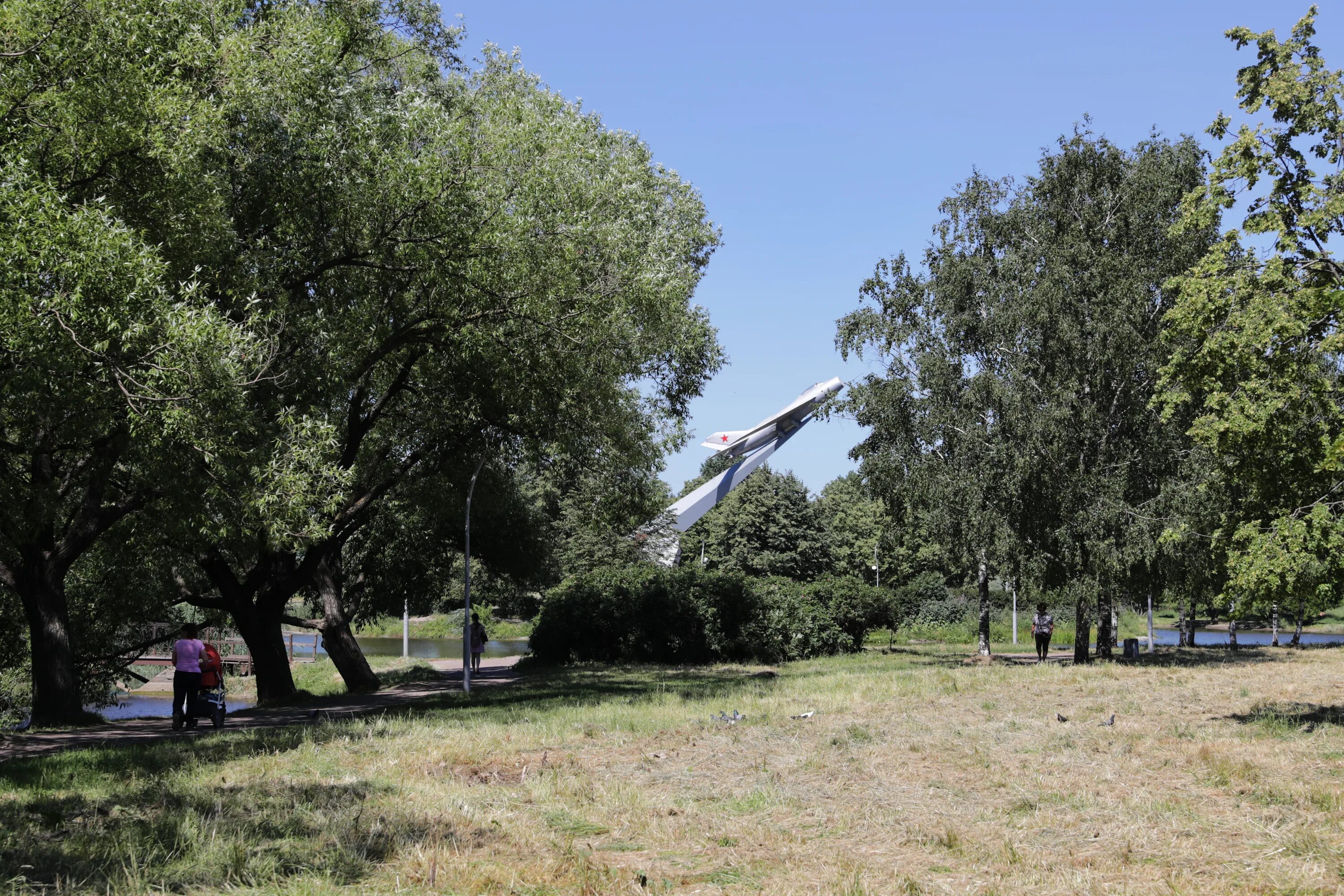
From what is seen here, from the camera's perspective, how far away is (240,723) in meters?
18.1

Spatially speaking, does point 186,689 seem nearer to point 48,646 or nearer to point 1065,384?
point 48,646

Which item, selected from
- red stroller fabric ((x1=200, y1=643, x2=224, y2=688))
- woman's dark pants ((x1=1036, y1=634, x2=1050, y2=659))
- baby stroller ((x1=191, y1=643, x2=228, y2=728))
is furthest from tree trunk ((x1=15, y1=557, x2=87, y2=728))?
woman's dark pants ((x1=1036, y1=634, x2=1050, y2=659))

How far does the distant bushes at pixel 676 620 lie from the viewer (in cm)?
3256

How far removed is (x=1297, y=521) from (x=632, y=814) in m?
9.93

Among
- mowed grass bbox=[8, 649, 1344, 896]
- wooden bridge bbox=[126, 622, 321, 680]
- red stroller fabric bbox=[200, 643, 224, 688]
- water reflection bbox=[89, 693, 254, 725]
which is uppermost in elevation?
red stroller fabric bbox=[200, 643, 224, 688]

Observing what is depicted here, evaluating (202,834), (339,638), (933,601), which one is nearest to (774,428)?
(933,601)

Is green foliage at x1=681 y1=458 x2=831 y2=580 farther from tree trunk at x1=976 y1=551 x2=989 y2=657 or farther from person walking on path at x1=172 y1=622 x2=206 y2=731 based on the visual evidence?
person walking on path at x1=172 y1=622 x2=206 y2=731

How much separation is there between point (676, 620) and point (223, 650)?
1762cm

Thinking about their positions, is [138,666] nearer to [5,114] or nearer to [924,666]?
[924,666]

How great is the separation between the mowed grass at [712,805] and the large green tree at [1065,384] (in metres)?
11.8

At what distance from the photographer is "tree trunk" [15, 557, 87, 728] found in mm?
17641

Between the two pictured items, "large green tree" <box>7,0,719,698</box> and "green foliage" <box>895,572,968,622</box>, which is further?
"green foliage" <box>895,572,968,622</box>

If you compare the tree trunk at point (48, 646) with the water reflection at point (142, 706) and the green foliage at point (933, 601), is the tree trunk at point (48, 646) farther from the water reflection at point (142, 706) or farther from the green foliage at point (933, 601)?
the green foliage at point (933, 601)

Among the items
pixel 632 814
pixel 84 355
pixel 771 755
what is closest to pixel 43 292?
pixel 84 355
